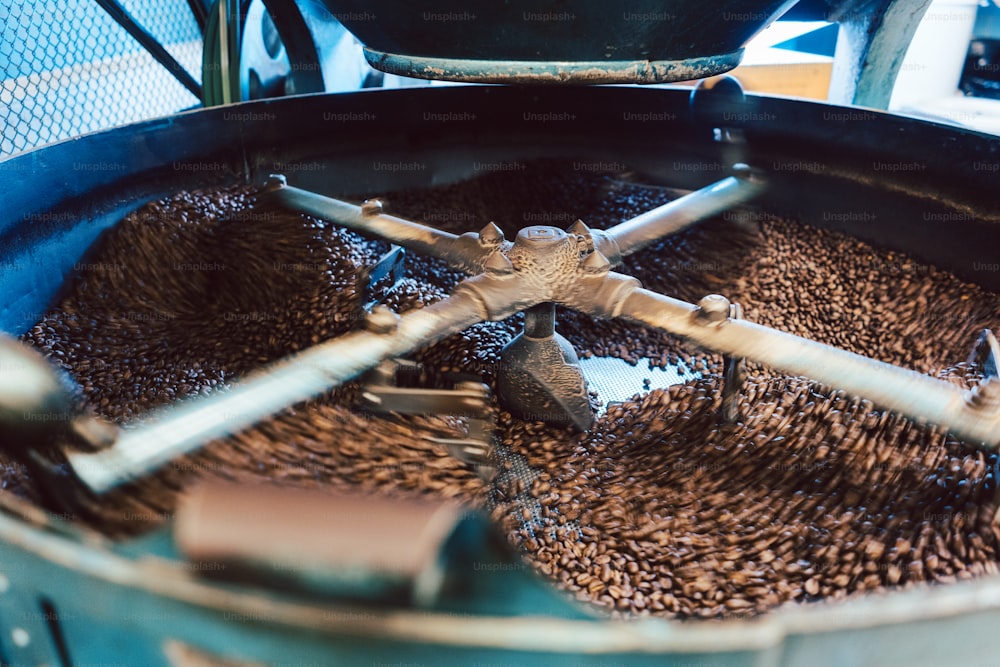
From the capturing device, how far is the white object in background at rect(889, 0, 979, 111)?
3.85 m

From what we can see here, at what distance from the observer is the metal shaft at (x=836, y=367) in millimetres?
816

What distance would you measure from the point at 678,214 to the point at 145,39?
127 centimetres

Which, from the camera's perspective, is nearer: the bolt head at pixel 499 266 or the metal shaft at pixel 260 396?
the metal shaft at pixel 260 396

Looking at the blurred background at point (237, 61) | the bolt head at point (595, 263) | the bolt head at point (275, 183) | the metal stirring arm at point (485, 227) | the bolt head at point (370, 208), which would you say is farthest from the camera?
the blurred background at point (237, 61)

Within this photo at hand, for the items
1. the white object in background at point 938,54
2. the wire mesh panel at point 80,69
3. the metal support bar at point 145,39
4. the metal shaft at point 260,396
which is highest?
the white object in background at point 938,54

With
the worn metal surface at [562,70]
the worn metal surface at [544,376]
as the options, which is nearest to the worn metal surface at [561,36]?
the worn metal surface at [562,70]

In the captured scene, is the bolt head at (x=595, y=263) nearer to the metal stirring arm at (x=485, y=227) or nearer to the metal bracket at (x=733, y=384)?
the metal stirring arm at (x=485, y=227)

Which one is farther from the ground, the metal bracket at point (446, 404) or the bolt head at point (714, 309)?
the bolt head at point (714, 309)

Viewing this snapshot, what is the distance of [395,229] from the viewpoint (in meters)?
1.26

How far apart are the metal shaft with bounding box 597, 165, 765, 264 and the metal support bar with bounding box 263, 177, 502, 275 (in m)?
0.21

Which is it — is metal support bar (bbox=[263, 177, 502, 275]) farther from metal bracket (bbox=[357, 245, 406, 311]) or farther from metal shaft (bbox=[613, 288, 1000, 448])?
metal shaft (bbox=[613, 288, 1000, 448])

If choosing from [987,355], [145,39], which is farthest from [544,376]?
[145,39]

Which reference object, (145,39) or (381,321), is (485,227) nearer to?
(381,321)

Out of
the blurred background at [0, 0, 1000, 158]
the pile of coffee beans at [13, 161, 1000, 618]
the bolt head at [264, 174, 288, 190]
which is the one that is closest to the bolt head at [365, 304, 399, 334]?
the pile of coffee beans at [13, 161, 1000, 618]
